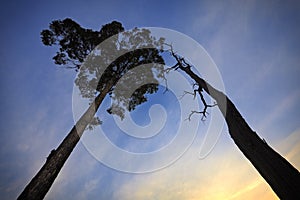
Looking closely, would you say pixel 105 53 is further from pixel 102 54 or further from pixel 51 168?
pixel 51 168

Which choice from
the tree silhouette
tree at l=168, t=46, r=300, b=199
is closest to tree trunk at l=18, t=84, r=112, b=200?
the tree silhouette

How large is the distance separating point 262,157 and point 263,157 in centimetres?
2

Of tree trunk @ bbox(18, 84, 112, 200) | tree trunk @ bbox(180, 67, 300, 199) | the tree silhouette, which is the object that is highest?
the tree silhouette

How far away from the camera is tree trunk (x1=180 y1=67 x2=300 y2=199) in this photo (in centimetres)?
309

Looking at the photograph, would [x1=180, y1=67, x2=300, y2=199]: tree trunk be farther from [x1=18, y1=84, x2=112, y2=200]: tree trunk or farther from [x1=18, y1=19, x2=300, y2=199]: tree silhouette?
[x1=18, y1=84, x2=112, y2=200]: tree trunk

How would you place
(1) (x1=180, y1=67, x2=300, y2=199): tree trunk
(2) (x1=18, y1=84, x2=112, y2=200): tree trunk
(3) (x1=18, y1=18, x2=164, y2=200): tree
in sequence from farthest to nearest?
(3) (x1=18, y1=18, x2=164, y2=200): tree < (2) (x1=18, y1=84, x2=112, y2=200): tree trunk < (1) (x1=180, y1=67, x2=300, y2=199): tree trunk

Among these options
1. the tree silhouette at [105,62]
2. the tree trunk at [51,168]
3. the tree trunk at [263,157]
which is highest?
the tree silhouette at [105,62]

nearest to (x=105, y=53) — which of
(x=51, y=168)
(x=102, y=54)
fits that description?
(x=102, y=54)

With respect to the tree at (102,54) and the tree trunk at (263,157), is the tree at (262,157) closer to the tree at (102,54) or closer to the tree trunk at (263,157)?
the tree trunk at (263,157)

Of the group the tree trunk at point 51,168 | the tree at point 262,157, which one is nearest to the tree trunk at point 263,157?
the tree at point 262,157

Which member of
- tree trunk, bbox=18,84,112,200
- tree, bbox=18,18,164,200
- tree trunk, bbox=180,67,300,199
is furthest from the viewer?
tree, bbox=18,18,164,200

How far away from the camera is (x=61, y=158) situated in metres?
5.64

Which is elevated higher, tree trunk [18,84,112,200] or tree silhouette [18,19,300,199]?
tree silhouette [18,19,300,199]

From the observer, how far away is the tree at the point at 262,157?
10.1 feet
